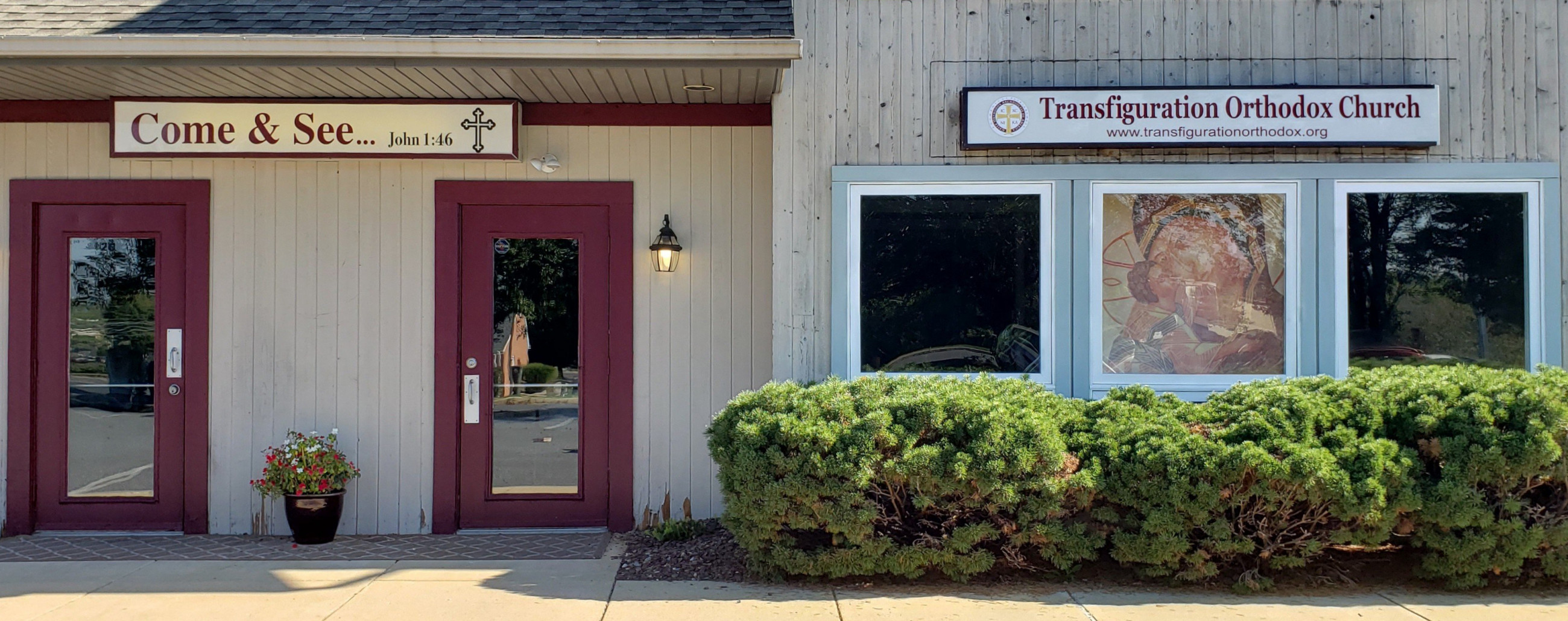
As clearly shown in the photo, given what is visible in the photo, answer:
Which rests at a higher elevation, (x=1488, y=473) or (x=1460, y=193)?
(x=1460, y=193)

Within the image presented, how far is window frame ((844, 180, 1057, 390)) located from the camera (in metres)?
5.73

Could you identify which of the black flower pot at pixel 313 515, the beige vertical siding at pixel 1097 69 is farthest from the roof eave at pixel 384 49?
the black flower pot at pixel 313 515

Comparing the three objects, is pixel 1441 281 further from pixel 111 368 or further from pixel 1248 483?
pixel 111 368

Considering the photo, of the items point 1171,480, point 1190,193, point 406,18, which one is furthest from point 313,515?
point 1190,193

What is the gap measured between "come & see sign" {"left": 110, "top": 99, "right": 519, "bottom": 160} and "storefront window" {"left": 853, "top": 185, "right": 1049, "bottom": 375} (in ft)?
7.19

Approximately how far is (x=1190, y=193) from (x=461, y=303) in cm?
406

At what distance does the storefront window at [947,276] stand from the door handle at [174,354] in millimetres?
3945

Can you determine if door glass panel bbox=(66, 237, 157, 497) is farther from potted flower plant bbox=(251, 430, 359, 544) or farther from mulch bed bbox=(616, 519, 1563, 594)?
mulch bed bbox=(616, 519, 1563, 594)

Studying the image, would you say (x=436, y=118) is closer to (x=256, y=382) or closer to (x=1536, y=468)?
(x=256, y=382)

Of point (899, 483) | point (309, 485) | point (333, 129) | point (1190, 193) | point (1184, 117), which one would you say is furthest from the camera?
point (333, 129)

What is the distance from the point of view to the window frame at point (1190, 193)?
575cm

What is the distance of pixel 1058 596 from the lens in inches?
197

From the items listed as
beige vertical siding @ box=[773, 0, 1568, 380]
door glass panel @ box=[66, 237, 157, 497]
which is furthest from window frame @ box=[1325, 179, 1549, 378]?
door glass panel @ box=[66, 237, 157, 497]

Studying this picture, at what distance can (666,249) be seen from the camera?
652cm
